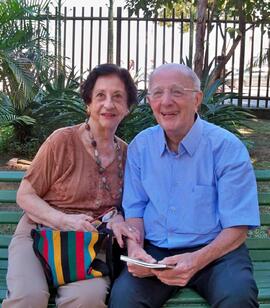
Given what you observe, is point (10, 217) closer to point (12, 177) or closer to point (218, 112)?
point (12, 177)

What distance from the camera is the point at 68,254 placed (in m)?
Answer: 3.04

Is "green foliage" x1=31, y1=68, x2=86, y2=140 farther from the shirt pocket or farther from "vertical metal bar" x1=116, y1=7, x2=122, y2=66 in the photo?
the shirt pocket

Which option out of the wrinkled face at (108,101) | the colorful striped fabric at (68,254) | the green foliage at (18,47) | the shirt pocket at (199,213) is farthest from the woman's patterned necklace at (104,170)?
the green foliage at (18,47)

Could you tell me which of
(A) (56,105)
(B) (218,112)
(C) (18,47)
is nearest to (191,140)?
(A) (56,105)

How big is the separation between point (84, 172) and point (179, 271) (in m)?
0.79

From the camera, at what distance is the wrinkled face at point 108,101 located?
328cm

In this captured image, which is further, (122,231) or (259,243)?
(259,243)

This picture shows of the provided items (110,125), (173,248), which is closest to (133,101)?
(110,125)

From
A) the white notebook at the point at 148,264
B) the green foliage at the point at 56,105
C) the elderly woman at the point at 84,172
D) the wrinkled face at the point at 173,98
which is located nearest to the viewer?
the white notebook at the point at 148,264

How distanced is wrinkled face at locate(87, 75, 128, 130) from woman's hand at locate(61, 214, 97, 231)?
0.50 m

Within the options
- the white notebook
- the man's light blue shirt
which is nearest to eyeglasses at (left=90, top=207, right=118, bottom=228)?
the man's light blue shirt

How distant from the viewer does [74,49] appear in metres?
12.8

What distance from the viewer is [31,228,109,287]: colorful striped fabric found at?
298 cm

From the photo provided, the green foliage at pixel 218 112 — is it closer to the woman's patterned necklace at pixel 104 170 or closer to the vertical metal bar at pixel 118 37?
the vertical metal bar at pixel 118 37
